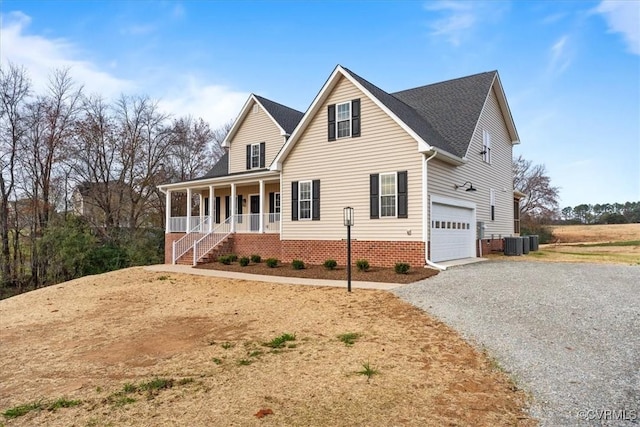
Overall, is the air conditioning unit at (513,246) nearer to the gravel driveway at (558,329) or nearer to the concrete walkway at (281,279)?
the gravel driveway at (558,329)

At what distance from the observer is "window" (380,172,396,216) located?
13.3m

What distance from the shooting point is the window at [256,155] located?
21078mm

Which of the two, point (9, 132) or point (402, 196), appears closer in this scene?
point (402, 196)

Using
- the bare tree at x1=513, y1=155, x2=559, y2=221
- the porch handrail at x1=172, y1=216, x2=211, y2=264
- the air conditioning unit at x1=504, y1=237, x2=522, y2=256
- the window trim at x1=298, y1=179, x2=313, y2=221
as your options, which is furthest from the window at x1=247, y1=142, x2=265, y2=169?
the bare tree at x1=513, y1=155, x2=559, y2=221

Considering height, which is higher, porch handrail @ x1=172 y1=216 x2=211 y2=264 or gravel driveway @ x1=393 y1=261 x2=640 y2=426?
porch handrail @ x1=172 y1=216 x2=211 y2=264

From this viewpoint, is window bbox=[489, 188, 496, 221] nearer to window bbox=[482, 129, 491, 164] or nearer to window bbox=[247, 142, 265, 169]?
window bbox=[482, 129, 491, 164]

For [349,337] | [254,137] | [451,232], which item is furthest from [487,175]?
[349,337]

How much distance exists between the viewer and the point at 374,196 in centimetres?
1362

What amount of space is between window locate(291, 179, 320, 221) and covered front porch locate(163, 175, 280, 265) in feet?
6.30

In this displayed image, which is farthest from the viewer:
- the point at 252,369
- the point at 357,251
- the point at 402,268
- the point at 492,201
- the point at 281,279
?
the point at 492,201

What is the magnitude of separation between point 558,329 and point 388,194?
309 inches

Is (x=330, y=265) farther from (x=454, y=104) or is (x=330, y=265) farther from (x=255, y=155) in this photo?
(x=255, y=155)

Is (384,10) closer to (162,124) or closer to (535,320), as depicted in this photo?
(535,320)

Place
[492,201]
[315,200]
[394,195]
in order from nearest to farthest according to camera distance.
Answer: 1. [394,195]
2. [315,200]
3. [492,201]
